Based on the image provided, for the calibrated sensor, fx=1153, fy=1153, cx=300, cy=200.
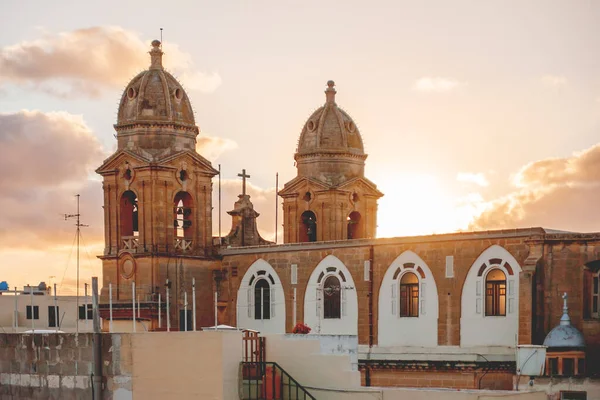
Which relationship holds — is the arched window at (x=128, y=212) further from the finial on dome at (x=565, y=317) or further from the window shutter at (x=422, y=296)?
the finial on dome at (x=565, y=317)

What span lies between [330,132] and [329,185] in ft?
9.58

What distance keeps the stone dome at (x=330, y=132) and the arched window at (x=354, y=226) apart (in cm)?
317

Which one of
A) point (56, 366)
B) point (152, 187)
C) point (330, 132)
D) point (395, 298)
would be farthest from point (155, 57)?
point (56, 366)

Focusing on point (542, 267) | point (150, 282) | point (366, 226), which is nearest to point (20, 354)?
point (150, 282)

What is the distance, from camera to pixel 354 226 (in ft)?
193

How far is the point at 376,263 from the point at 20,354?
15.5 m

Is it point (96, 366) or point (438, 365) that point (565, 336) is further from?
point (96, 366)

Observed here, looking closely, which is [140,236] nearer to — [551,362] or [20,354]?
[20,354]

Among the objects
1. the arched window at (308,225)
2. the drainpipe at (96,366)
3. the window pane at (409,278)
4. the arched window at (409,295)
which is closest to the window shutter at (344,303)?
the arched window at (409,295)

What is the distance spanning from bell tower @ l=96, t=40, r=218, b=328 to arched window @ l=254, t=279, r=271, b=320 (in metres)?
3.52

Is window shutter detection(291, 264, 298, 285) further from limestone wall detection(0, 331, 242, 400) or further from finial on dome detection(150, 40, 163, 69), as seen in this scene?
limestone wall detection(0, 331, 242, 400)

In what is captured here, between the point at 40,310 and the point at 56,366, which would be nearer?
the point at 56,366

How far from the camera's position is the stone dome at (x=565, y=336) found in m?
38.6

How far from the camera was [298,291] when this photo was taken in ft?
163
